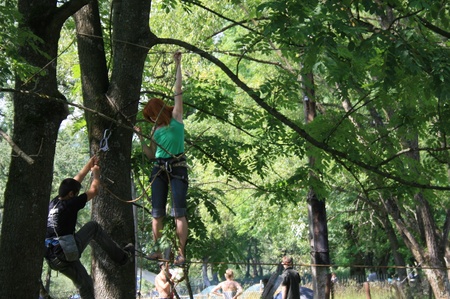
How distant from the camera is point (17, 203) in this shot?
605 centimetres

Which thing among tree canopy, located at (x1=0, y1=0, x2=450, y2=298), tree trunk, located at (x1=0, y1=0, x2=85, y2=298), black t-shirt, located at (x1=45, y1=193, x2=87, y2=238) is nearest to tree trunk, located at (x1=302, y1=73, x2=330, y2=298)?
tree canopy, located at (x1=0, y1=0, x2=450, y2=298)

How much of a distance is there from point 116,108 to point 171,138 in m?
0.67

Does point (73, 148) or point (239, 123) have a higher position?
point (73, 148)

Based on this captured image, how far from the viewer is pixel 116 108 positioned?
7.32m

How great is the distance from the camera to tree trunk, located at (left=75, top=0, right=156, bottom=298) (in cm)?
715

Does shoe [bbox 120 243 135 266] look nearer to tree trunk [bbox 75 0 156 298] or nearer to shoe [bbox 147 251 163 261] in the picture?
tree trunk [bbox 75 0 156 298]

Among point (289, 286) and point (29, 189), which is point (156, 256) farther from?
point (289, 286)

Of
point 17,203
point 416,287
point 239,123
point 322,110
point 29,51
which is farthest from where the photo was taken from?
point 416,287

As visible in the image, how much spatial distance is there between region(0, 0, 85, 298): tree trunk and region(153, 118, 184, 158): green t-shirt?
1088 millimetres

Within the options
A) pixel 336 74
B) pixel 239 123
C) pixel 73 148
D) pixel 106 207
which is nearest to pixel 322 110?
pixel 239 123

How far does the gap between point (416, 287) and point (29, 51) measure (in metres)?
20.0

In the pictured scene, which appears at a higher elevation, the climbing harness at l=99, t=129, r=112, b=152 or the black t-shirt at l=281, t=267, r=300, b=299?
the climbing harness at l=99, t=129, r=112, b=152

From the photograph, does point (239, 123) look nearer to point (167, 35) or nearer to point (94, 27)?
point (94, 27)

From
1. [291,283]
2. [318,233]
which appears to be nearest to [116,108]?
[291,283]
